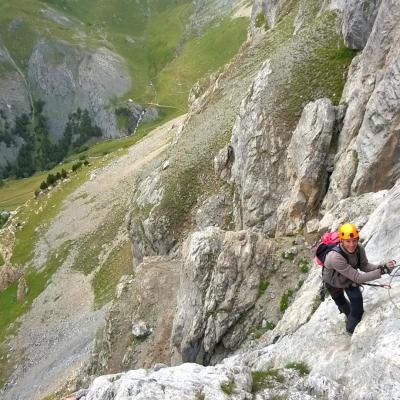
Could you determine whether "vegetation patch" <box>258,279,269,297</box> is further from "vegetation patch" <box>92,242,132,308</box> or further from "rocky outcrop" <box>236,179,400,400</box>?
"vegetation patch" <box>92,242,132,308</box>

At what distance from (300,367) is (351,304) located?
3029 mm

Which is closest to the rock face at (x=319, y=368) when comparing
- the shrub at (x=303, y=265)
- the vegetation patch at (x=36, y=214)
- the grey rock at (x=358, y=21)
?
the shrub at (x=303, y=265)

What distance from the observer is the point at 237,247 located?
31.4 meters

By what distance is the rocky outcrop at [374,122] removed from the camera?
28156 millimetres

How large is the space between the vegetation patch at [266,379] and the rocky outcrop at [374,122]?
16.7 meters

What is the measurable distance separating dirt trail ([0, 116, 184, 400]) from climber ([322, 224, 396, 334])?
46.1 metres

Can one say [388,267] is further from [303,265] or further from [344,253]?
[303,265]

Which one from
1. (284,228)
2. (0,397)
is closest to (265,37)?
(284,228)

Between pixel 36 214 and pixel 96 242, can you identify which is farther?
pixel 36 214

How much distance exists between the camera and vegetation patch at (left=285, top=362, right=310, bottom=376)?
1567cm

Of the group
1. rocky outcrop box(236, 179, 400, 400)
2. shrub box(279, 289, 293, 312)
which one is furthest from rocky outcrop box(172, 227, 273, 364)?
rocky outcrop box(236, 179, 400, 400)

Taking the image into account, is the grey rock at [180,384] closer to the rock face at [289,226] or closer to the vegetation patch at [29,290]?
the rock face at [289,226]

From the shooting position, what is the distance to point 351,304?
48.8 ft

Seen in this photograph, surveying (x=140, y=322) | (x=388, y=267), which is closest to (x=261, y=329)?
(x=140, y=322)
